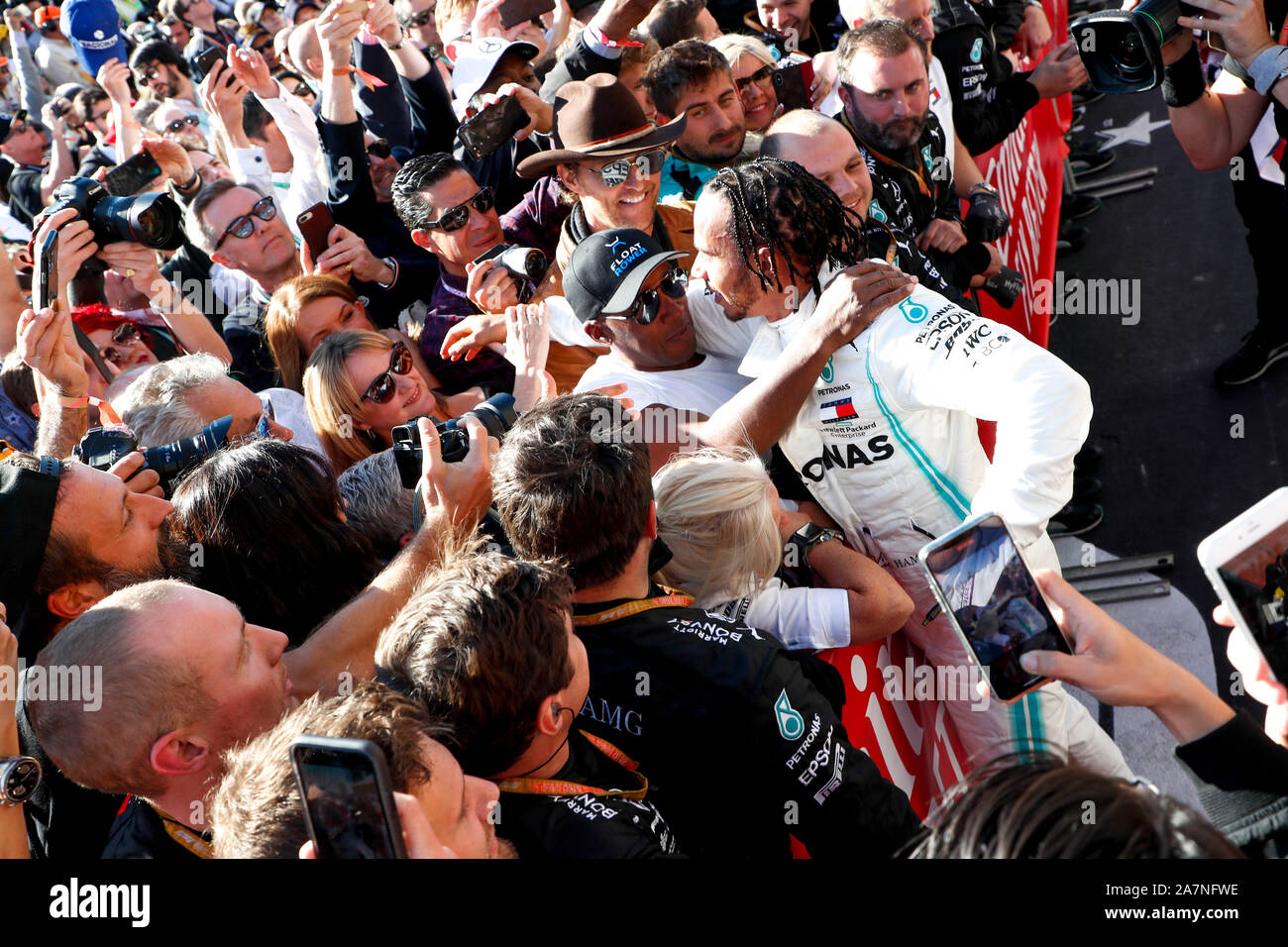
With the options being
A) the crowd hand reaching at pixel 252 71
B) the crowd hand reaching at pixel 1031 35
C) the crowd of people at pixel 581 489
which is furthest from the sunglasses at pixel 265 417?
the crowd hand reaching at pixel 1031 35

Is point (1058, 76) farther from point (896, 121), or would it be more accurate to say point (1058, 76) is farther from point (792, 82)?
point (896, 121)

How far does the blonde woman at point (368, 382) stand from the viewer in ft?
10.2

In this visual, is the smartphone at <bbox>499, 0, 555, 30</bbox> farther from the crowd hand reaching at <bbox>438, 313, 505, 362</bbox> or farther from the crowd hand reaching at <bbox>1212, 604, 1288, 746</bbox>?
the crowd hand reaching at <bbox>1212, 604, 1288, 746</bbox>

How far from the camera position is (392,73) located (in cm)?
490

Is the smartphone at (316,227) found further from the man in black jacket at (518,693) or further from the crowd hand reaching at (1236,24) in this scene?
the crowd hand reaching at (1236,24)

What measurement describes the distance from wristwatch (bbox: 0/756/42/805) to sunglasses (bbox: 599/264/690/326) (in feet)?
5.42

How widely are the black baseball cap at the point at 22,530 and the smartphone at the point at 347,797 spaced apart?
1.40 m

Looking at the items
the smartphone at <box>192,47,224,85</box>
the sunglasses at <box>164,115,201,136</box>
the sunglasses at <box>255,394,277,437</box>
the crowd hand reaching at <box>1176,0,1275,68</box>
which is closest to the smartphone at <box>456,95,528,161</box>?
the sunglasses at <box>255,394,277,437</box>

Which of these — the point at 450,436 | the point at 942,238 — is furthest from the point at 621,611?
the point at 942,238

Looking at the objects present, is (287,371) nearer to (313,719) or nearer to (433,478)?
(433,478)

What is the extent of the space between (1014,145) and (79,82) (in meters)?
7.69

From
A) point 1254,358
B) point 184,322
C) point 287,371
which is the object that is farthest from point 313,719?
point 1254,358

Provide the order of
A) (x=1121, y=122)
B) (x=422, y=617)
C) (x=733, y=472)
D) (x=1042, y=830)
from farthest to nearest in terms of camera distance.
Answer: (x=1121, y=122), (x=733, y=472), (x=422, y=617), (x=1042, y=830)

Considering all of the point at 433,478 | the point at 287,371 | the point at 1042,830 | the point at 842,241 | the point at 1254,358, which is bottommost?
the point at 1254,358
